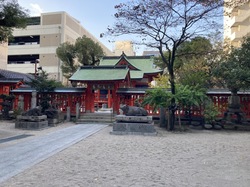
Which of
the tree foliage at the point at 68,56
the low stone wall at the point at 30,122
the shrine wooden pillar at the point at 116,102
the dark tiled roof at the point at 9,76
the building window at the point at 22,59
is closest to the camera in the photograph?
the low stone wall at the point at 30,122

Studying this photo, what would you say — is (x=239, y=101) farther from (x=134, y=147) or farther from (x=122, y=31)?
(x=134, y=147)

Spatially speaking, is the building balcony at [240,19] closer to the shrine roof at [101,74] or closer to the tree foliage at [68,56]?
the tree foliage at [68,56]

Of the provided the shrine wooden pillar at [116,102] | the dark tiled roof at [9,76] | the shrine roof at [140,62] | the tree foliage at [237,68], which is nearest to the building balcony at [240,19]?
the shrine roof at [140,62]

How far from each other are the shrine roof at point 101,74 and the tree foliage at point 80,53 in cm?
1153

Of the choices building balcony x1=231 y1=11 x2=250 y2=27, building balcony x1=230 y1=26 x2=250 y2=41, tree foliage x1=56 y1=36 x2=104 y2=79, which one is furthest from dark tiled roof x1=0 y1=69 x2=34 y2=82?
building balcony x1=231 y1=11 x2=250 y2=27

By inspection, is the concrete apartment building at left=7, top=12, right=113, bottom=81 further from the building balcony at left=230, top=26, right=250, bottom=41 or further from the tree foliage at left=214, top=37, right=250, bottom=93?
the tree foliage at left=214, top=37, right=250, bottom=93

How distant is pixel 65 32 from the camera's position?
45.7 m

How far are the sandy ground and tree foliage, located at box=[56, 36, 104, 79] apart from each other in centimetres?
2426

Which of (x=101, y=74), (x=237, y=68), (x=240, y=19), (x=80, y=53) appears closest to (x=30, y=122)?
(x=101, y=74)

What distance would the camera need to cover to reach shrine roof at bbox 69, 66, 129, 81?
60.2 ft

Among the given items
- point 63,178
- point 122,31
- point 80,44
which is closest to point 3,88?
point 80,44

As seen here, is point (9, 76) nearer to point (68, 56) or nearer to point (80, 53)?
point (68, 56)

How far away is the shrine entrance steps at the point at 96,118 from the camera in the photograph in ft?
57.2

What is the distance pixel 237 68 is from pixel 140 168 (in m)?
10.3
